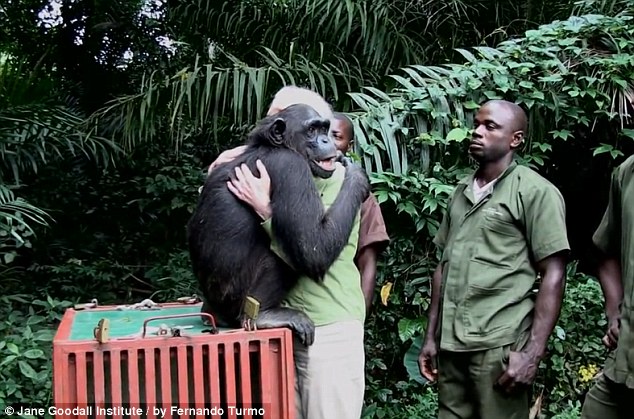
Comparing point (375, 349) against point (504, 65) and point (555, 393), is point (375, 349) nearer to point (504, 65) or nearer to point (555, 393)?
point (555, 393)

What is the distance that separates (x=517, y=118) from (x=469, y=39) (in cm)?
253

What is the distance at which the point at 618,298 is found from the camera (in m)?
2.53

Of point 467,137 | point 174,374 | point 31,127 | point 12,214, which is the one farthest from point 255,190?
point 31,127

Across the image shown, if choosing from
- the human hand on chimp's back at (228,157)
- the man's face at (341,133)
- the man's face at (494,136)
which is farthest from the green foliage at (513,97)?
the human hand on chimp's back at (228,157)

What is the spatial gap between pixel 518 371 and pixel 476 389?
184 millimetres

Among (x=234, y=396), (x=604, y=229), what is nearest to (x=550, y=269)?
(x=604, y=229)

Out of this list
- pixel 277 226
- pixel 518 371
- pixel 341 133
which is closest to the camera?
pixel 277 226

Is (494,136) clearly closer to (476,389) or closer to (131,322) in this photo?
(476,389)

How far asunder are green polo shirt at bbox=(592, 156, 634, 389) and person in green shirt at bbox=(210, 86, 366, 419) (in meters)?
0.81

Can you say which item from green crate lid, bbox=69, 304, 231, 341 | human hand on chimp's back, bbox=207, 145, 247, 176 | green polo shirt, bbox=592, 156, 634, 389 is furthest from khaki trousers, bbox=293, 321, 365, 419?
green polo shirt, bbox=592, 156, 634, 389

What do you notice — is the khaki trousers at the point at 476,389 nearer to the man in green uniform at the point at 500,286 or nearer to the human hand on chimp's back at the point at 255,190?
the man in green uniform at the point at 500,286

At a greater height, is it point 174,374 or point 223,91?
point 223,91

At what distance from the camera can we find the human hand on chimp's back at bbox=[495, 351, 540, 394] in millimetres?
2502

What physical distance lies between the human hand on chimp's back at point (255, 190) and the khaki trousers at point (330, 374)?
42 cm
